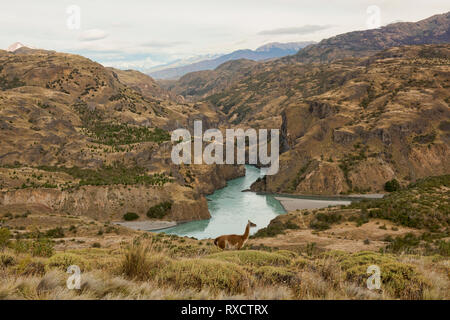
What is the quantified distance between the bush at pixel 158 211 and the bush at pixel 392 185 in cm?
6490

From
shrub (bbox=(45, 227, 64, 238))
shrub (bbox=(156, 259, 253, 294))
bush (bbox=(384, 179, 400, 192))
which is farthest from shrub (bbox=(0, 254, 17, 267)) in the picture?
bush (bbox=(384, 179, 400, 192))

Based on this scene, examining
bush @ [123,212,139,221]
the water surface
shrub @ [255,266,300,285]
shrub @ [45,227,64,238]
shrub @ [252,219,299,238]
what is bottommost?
the water surface

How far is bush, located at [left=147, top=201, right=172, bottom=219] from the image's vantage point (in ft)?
242

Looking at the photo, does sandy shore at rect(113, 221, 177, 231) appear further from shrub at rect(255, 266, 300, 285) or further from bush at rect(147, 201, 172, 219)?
shrub at rect(255, 266, 300, 285)

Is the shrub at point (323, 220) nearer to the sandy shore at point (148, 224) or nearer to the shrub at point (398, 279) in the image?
the shrub at point (398, 279)

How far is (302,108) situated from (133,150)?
82.5 meters

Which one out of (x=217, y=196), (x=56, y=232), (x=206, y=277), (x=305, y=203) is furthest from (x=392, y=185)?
(x=206, y=277)

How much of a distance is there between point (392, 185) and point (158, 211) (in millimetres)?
67928

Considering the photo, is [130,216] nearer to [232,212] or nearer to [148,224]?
[148,224]

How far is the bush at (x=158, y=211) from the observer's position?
73625 millimetres

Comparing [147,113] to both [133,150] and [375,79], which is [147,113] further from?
[375,79]

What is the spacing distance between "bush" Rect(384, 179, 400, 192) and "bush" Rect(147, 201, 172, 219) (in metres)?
64.9

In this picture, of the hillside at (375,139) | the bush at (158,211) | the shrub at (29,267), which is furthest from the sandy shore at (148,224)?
the shrub at (29,267)
